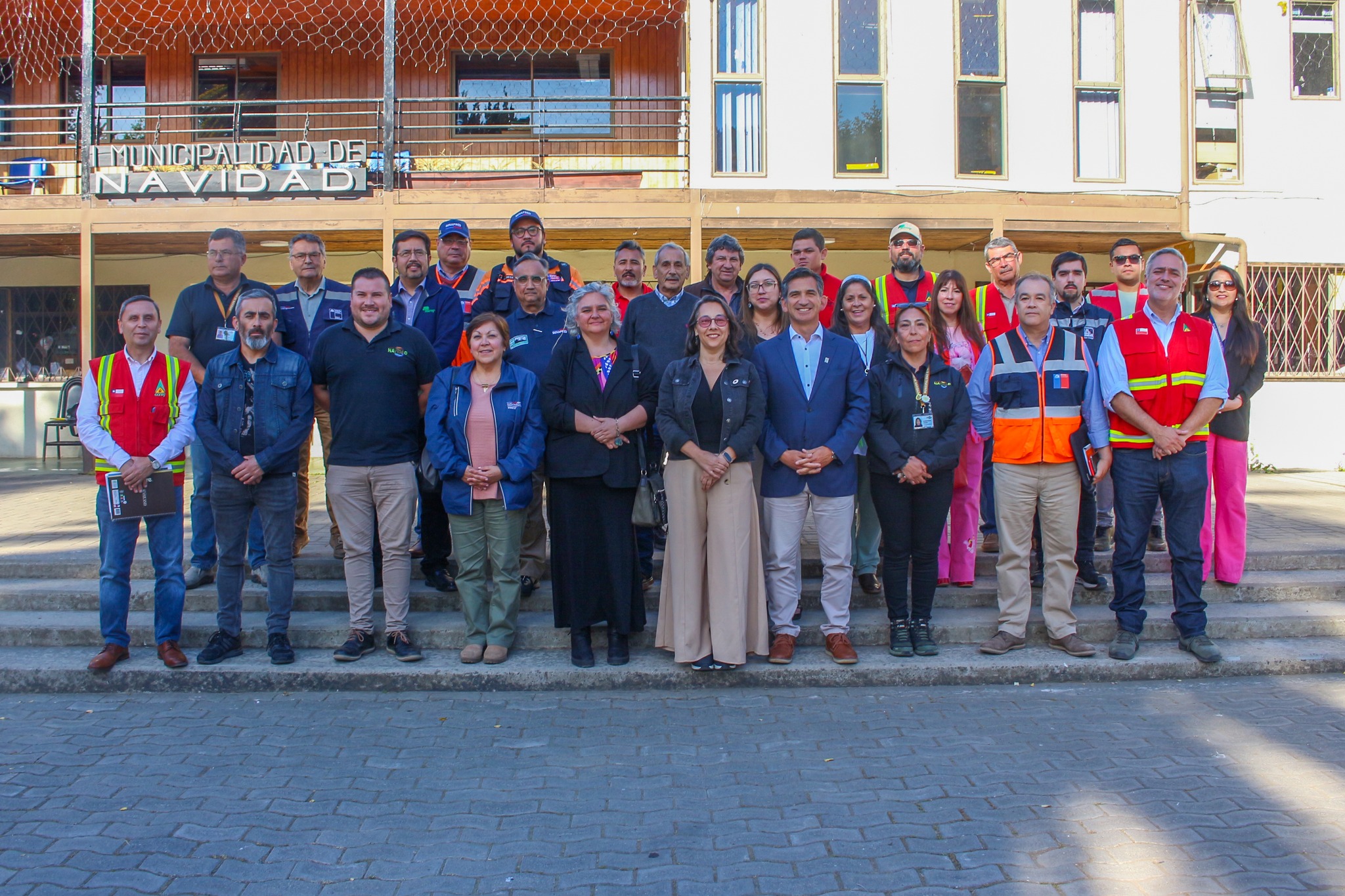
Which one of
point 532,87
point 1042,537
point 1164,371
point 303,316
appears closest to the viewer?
point 1164,371

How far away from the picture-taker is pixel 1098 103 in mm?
12172

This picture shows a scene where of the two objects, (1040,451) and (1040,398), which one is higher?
(1040,398)

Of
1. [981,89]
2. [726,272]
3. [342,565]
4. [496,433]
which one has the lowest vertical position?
[342,565]

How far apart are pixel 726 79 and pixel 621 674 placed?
900 centimetres

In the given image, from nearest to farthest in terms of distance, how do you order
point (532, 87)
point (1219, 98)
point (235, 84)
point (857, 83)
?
point (857, 83), point (1219, 98), point (532, 87), point (235, 84)

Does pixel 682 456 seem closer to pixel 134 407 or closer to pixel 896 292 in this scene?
pixel 896 292

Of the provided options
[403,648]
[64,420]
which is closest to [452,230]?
[403,648]

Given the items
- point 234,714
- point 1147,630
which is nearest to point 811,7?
point 1147,630

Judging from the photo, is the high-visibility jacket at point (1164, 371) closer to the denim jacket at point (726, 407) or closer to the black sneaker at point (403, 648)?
the denim jacket at point (726, 407)

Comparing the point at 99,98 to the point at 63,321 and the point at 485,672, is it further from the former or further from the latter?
the point at 485,672

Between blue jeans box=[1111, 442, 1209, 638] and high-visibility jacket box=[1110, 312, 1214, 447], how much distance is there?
4.4 inches

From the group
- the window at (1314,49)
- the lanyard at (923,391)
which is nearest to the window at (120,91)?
the lanyard at (923,391)

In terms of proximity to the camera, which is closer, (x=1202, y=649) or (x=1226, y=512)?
(x=1202, y=649)

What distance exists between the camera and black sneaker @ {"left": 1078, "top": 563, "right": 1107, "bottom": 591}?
19.6 ft
